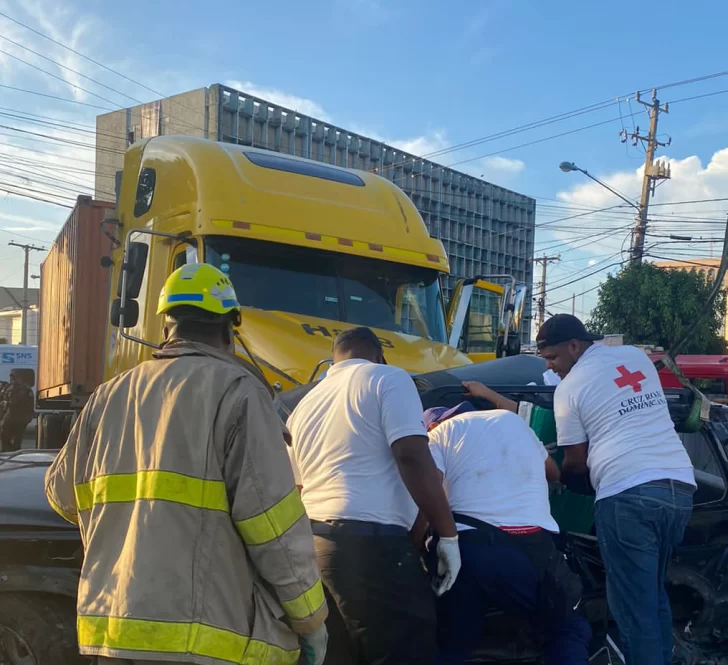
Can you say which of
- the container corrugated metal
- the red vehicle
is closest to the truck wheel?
the container corrugated metal

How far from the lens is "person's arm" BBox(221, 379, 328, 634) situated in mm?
2111

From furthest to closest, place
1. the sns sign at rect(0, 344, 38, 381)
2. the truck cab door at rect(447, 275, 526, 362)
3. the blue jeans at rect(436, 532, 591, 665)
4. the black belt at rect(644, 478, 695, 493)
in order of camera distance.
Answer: the sns sign at rect(0, 344, 38, 381)
the truck cab door at rect(447, 275, 526, 362)
the black belt at rect(644, 478, 695, 493)
the blue jeans at rect(436, 532, 591, 665)

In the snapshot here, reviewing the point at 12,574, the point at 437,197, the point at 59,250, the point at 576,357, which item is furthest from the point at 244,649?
the point at 437,197

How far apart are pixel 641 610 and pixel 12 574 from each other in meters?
2.64

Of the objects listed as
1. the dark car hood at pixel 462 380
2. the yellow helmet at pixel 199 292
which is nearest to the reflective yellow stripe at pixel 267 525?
the yellow helmet at pixel 199 292

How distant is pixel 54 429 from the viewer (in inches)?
456

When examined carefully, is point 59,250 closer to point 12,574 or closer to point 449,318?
point 449,318

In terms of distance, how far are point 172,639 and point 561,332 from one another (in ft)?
8.14

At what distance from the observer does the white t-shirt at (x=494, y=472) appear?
10.4 feet

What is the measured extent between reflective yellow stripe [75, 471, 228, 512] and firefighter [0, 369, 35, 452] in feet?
40.5

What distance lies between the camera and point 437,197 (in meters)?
28.6

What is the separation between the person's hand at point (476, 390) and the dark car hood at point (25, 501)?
1.86 metres

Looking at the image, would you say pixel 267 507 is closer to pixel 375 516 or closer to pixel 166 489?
pixel 166 489

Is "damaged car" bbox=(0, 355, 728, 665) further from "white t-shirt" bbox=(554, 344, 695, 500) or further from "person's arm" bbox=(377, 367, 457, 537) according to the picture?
"person's arm" bbox=(377, 367, 457, 537)
